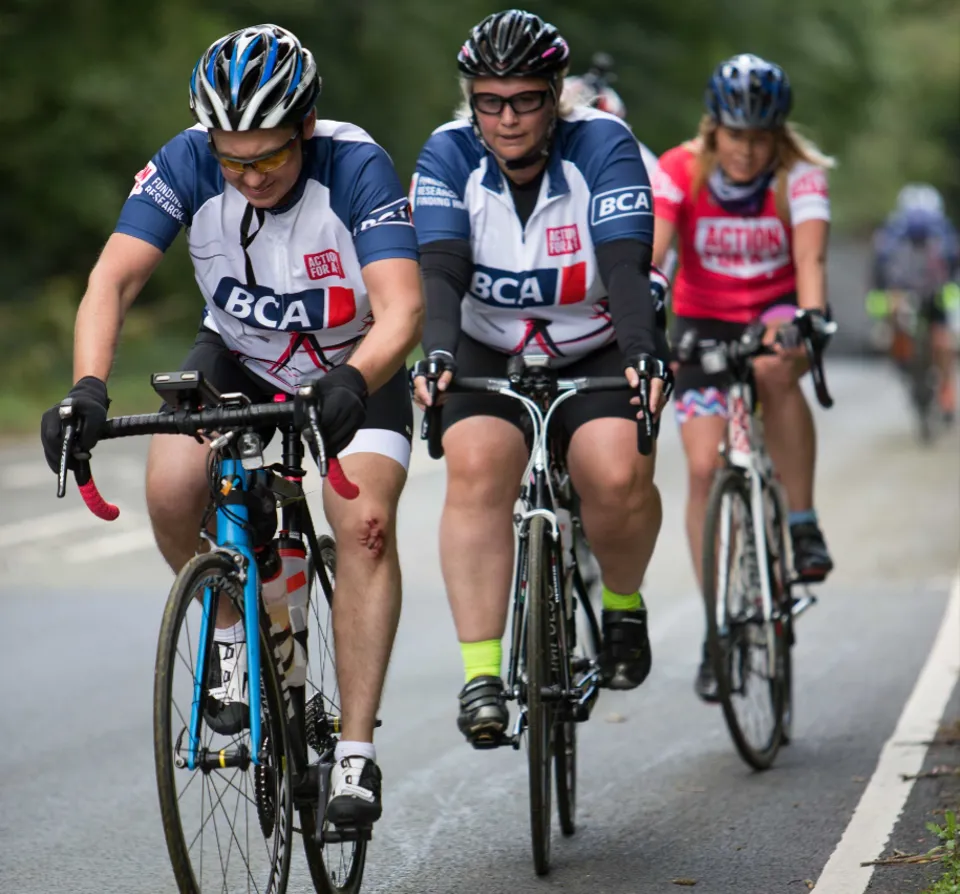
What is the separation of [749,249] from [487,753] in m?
2.13

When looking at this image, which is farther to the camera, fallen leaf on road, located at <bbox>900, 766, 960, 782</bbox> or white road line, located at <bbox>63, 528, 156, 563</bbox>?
white road line, located at <bbox>63, 528, 156, 563</bbox>

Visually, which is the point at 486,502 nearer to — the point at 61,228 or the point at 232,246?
the point at 232,246

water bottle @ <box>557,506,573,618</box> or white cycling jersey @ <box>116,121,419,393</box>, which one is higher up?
white cycling jersey @ <box>116,121,419,393</box>

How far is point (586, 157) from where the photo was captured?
5406mm

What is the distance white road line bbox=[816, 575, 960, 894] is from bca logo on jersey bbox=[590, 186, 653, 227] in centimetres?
189

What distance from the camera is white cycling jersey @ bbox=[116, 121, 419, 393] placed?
4516 mm

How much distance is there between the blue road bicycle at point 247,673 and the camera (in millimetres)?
3969

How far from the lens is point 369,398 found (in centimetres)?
466

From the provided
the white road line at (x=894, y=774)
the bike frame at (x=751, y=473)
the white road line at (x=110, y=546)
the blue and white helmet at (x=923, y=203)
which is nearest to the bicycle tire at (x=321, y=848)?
the white road line at (x=894, y=774)

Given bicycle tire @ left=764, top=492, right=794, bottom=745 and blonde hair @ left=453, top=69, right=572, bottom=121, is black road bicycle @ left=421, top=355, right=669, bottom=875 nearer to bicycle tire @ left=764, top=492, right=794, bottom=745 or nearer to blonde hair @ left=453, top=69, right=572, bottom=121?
blonde hair @ left=453, top=69, right=572, bottom=121

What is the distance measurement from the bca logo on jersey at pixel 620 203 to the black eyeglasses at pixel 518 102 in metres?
0.31

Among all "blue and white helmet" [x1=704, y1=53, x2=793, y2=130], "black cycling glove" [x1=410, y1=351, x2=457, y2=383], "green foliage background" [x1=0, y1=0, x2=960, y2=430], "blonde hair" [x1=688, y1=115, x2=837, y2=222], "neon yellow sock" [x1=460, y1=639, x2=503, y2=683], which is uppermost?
"green foliage background" [x1=0, y1=0, x2=960, y2=430]

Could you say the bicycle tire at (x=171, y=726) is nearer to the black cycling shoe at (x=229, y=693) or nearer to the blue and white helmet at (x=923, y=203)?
the black cycling shoe at (x=229, y=693)

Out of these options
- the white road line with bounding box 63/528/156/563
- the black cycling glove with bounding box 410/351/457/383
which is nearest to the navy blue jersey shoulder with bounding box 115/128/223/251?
the black cycling glove with bounding box 410/351/457/383
